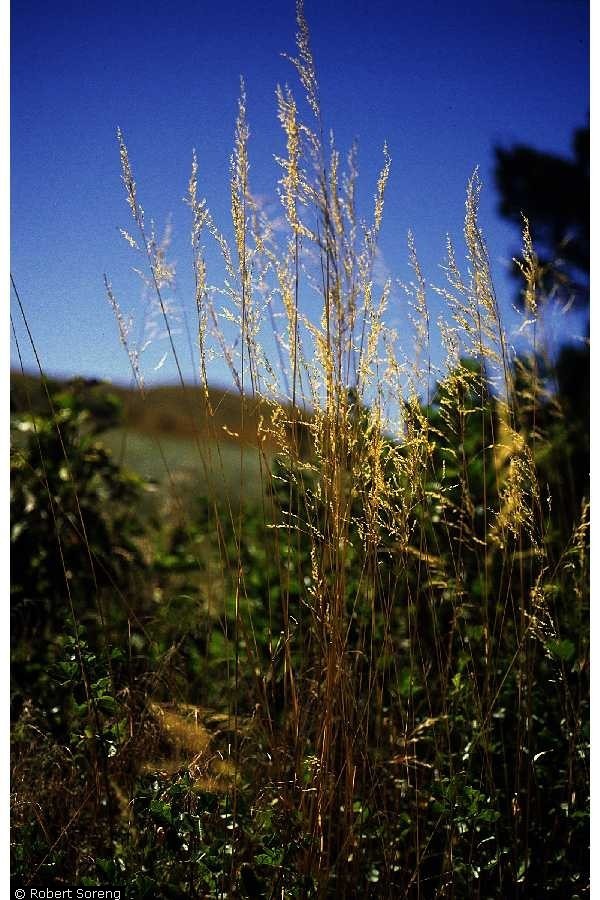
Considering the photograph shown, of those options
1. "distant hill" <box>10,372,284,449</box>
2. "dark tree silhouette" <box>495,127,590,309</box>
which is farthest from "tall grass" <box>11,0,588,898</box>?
"dark tree silhouette" <box>495,127,590,309</box>

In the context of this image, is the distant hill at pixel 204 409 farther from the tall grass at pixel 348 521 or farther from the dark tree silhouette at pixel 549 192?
the dark tree silhouette at pixel 549 192

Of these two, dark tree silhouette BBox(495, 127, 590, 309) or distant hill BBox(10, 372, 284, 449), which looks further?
dark tree silhouette BBox(495, 127, 590, 309)

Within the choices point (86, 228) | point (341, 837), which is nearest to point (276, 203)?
point (86, 228)

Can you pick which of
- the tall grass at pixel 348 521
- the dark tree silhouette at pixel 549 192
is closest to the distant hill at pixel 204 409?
the tall grass at pixel 348 521

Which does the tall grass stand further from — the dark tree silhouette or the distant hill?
the dark tree silhouette

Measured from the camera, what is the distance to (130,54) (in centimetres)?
184

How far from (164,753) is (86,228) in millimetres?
1140

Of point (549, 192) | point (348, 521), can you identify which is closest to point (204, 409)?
point (348, 521)

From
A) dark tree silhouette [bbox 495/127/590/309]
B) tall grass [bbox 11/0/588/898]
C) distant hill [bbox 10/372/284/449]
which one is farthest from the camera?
dark tree silhouette [bbox 495/127/590/309]

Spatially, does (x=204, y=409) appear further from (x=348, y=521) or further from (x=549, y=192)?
(x=549, y=192)

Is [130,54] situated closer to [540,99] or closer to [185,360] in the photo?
[185,360]

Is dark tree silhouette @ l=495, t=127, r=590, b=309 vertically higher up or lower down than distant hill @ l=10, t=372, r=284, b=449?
higher up

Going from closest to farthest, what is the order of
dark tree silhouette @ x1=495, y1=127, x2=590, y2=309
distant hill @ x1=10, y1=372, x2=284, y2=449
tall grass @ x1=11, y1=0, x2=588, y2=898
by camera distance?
tall grass @ x1=11, y1=0, x2=588, y2=898, distant hill @ x1=10, y1=372, x2=284, y2=449, dark tree silhouette @ x1=495, y1=127, x2=590, y2=309

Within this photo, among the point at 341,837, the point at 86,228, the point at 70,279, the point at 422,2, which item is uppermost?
the point at 422,2
